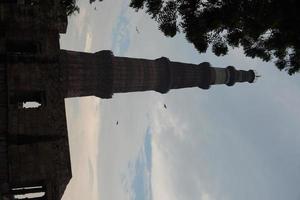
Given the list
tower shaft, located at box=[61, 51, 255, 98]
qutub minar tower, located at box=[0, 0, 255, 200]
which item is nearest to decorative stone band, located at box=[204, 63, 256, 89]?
tower shaft, located at box=[61, 51, 255, 98]

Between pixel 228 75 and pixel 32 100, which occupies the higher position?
pixel 228 75

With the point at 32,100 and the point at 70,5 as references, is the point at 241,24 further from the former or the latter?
the point at 32,100

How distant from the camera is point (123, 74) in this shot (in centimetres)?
4284

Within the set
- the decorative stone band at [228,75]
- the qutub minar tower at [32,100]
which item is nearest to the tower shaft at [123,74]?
the decorative stone band at [228,75]

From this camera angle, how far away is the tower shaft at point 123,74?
38719 mm

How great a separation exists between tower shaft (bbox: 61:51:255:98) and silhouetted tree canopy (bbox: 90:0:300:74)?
58.3 feet

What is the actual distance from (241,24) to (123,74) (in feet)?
85.3

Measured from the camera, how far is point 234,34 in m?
17.8

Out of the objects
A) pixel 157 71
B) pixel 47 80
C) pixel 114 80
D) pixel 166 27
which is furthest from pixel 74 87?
pixel 166 27

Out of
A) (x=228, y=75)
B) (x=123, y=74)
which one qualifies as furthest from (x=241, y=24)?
(x=228, y=75)

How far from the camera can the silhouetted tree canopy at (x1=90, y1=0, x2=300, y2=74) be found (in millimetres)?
16328

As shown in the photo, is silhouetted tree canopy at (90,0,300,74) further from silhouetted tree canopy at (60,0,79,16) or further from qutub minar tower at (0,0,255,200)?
qutub minar tower at (0,0,255,200)

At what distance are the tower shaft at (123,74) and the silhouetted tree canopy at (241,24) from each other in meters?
17.8

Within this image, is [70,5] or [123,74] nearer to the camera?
[70,5]
